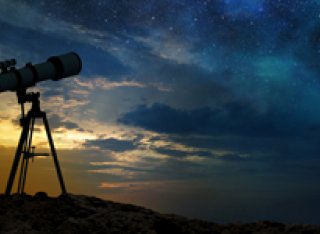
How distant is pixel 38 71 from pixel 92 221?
7.58m

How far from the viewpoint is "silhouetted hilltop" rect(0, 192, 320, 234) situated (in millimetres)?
16266

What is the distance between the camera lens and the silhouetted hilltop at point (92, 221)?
53.4ft

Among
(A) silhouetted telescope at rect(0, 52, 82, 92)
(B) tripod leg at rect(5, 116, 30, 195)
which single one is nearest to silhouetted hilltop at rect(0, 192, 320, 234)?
(B) tripod leg at rect(5, 116, 30, 195)

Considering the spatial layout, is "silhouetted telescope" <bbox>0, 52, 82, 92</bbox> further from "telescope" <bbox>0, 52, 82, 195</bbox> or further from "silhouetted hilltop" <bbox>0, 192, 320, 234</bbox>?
"silhouetted hilltop" <bbox>0, 192, 320, 234</bbox>

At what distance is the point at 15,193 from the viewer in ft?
66.1

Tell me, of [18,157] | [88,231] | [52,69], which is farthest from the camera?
[52,69]

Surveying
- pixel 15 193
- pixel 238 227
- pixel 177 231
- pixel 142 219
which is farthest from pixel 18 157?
pixel 238 227

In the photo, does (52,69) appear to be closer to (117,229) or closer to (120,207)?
(120,207)

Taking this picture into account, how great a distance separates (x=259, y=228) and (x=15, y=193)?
11.1 metres

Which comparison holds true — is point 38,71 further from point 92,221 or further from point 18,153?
point 92,221

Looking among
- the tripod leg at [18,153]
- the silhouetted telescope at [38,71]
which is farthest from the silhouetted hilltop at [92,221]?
the silhouetted telescope at [38,71]

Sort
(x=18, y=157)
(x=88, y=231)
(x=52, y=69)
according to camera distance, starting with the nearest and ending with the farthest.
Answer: (x=88, y=231), (x=18, y=157), (x=52, y=69)

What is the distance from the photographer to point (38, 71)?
66.1 feet

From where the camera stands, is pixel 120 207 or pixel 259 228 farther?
pixel 120 207
